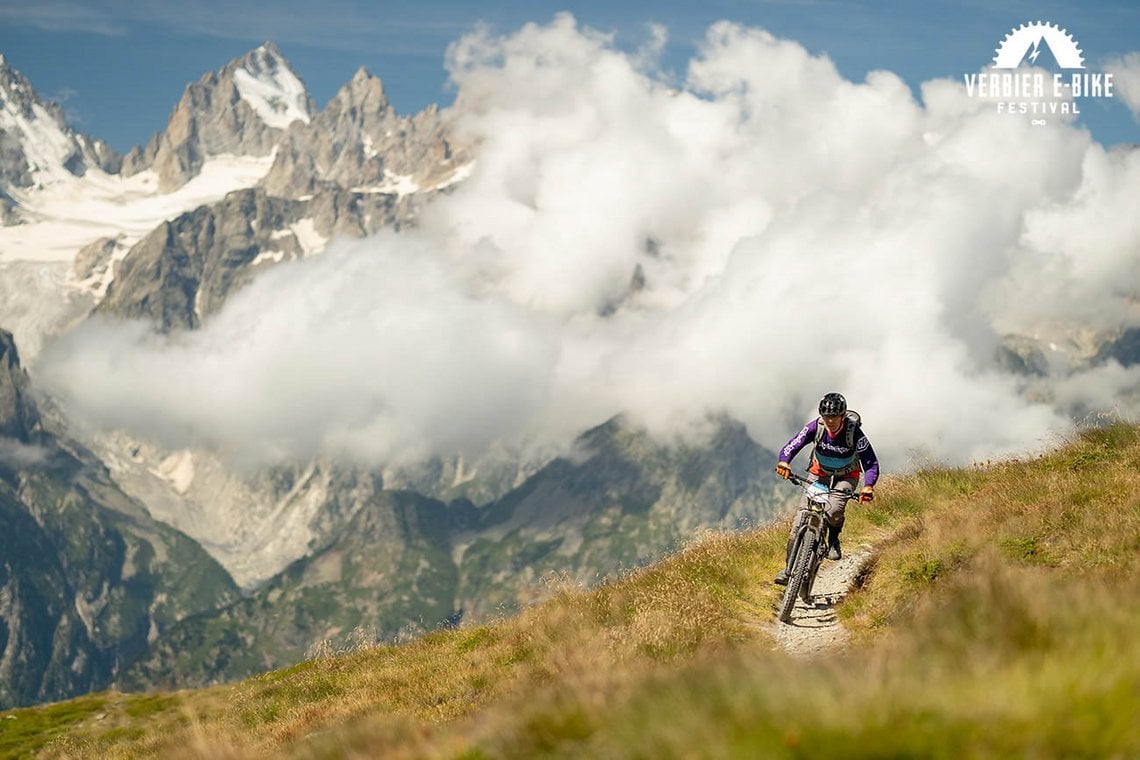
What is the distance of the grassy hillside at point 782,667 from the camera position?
5.05 m

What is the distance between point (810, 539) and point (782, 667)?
10.5 metres

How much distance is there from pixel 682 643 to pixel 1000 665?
669 cm

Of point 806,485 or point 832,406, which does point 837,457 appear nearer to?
point 806,485

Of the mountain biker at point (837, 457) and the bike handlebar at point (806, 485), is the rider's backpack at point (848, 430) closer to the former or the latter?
the mountain biker at point (837, 457)

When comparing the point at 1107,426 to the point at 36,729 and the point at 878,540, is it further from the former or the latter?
the point at 36,729

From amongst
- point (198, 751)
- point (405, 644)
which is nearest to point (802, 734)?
point (198, 751)

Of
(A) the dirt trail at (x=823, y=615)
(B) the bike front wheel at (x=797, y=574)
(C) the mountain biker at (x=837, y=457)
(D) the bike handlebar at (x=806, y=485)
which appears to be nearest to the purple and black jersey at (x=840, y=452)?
(C) the mountain biker at (x=837, y=457)

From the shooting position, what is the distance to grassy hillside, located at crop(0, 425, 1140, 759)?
5.05 m

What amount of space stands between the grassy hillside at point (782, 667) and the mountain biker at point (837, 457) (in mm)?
1129

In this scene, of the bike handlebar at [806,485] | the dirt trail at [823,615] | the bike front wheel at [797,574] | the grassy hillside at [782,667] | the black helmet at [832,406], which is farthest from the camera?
the bike handlebar at [806,485]

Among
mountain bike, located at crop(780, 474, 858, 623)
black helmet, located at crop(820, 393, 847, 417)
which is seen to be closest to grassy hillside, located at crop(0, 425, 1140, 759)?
mountain bike, located at crop(780, 474, 858, 623)

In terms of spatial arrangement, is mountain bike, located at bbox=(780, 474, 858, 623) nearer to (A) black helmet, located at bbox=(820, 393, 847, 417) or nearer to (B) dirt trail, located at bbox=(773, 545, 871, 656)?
(B) dirt trail, located at bbox=(773, 545, 871, 656)

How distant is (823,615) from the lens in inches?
614

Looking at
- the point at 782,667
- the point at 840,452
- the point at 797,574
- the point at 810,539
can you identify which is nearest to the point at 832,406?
the point at 840,452
